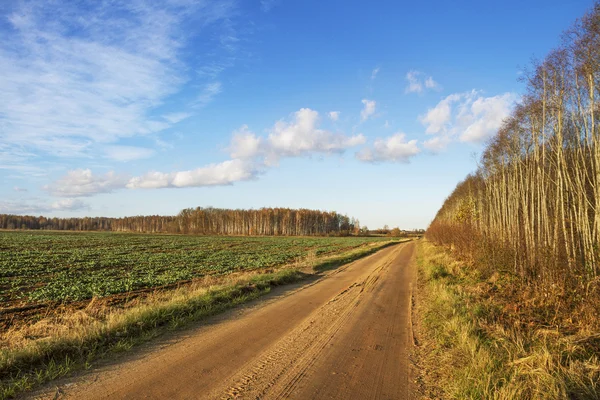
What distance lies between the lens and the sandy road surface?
5148 millimetres

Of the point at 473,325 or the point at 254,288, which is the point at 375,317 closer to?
the point at 473,325

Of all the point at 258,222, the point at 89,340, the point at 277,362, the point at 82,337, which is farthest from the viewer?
the point at 258,222

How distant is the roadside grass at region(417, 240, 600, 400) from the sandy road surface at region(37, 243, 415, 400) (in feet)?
2.21

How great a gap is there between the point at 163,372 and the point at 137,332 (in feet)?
8.76

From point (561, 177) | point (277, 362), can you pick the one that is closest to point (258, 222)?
point (561, 177)

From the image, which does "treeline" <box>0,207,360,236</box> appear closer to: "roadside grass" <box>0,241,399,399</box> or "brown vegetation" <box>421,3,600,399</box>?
"brown vegetation" <box>421,3,600,399</box>

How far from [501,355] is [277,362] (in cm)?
433

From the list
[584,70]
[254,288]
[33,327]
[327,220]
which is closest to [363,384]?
[33,327]

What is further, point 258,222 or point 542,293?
point 258,222

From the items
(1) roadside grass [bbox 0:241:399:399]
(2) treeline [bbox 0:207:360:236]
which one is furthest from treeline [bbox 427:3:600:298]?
(2) treeline [bbox 0:207:360:236]

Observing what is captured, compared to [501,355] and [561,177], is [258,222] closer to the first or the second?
[561,177]

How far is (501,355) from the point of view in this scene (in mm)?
6535

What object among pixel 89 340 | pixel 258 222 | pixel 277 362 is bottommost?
pixel 277 362

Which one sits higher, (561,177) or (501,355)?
(561,177)
